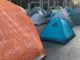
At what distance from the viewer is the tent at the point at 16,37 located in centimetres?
292

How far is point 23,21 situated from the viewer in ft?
11.6

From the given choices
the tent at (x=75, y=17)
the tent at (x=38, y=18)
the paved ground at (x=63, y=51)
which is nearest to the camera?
the paved ground at (x=63, y=51)

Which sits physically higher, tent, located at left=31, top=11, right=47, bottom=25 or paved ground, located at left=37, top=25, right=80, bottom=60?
paved ground, located at left=37, top=25, right=80, bottom=60

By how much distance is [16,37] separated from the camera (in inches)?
123

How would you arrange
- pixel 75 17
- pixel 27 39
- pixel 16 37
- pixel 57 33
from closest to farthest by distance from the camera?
1. pixel 16 37
2. pixel 27 39
3. pixel 57 33
4. pixel 75 17

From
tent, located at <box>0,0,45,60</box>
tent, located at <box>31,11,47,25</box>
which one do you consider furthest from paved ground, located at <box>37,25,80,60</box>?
tent, located at <box>31,11,47,25</box>

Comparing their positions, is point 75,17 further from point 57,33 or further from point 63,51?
point 63,51

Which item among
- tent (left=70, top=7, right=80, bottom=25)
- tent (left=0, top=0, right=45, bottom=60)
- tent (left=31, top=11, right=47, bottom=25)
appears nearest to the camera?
tent (left=0, top=0, right=45, bottom=60)

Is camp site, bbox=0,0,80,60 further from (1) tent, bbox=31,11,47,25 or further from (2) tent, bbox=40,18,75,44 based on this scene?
(1) tent, bbox=31,11,47,25

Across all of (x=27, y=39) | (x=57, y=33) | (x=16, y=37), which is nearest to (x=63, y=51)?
(x=57, y=33)

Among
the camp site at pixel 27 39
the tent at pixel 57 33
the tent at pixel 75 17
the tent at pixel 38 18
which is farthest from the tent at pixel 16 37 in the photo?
the tent at pixel 75 17

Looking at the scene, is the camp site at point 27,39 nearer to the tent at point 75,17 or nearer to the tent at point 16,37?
the tent at point 16,37

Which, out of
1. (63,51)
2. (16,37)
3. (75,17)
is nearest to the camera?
(16,37)

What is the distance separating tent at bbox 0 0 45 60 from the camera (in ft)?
9.59
